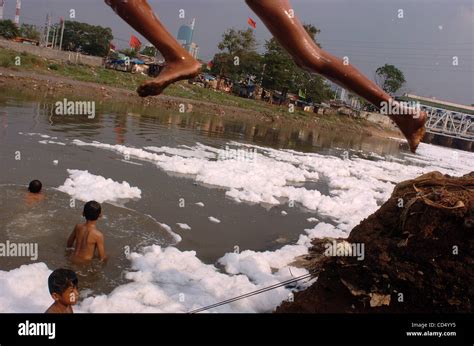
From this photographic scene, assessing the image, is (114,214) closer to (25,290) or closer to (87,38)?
(25,290)

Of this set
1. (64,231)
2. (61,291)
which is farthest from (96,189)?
(61,291)

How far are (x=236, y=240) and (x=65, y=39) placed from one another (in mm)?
58369

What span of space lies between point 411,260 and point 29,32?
64.5 metres

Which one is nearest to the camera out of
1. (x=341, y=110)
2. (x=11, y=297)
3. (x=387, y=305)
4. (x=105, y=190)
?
(x=387, y=305)

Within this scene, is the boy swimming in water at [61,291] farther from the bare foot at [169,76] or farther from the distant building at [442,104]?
the distant building at [442,104]

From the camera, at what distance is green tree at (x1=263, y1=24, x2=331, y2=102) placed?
148ft

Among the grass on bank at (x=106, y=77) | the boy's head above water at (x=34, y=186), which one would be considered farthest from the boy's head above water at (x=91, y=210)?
the grass on bank at (x=106, y=77)

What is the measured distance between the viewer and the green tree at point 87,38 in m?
55.4

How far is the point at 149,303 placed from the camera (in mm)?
4512

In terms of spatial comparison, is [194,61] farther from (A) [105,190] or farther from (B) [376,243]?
(A) [105,190]

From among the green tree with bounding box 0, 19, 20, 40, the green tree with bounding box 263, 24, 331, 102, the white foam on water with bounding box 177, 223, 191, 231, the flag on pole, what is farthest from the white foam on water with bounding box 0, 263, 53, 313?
the green tree with bounding box 0, 19, 20, 40

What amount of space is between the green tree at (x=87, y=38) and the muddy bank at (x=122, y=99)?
67.5 ft

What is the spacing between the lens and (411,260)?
3.55 m

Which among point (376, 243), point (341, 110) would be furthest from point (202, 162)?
point (341, 110)
